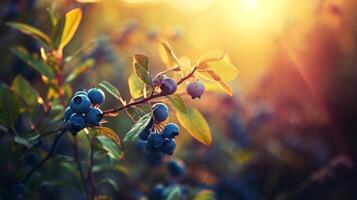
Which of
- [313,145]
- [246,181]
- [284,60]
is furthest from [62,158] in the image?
→ [284,60]

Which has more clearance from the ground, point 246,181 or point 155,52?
point 155,52

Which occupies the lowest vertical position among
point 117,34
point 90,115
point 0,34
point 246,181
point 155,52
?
point 246,181

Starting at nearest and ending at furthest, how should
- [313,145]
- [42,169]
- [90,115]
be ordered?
1. [90,115]
2. [42,169]
3. [313,145]

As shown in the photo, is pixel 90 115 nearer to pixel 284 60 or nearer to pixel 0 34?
pixel 0 34

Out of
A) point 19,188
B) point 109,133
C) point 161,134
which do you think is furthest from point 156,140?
point 19,188

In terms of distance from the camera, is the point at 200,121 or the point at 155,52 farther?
the point at 155,52

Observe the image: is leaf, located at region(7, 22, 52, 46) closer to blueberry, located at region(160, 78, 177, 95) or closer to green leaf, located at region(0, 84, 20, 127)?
green leaf, located at region(0, 84, 20, 127)

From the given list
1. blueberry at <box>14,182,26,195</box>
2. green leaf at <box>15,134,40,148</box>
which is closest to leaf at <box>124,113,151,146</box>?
green leaf at <box>15,134,40,148</box>
